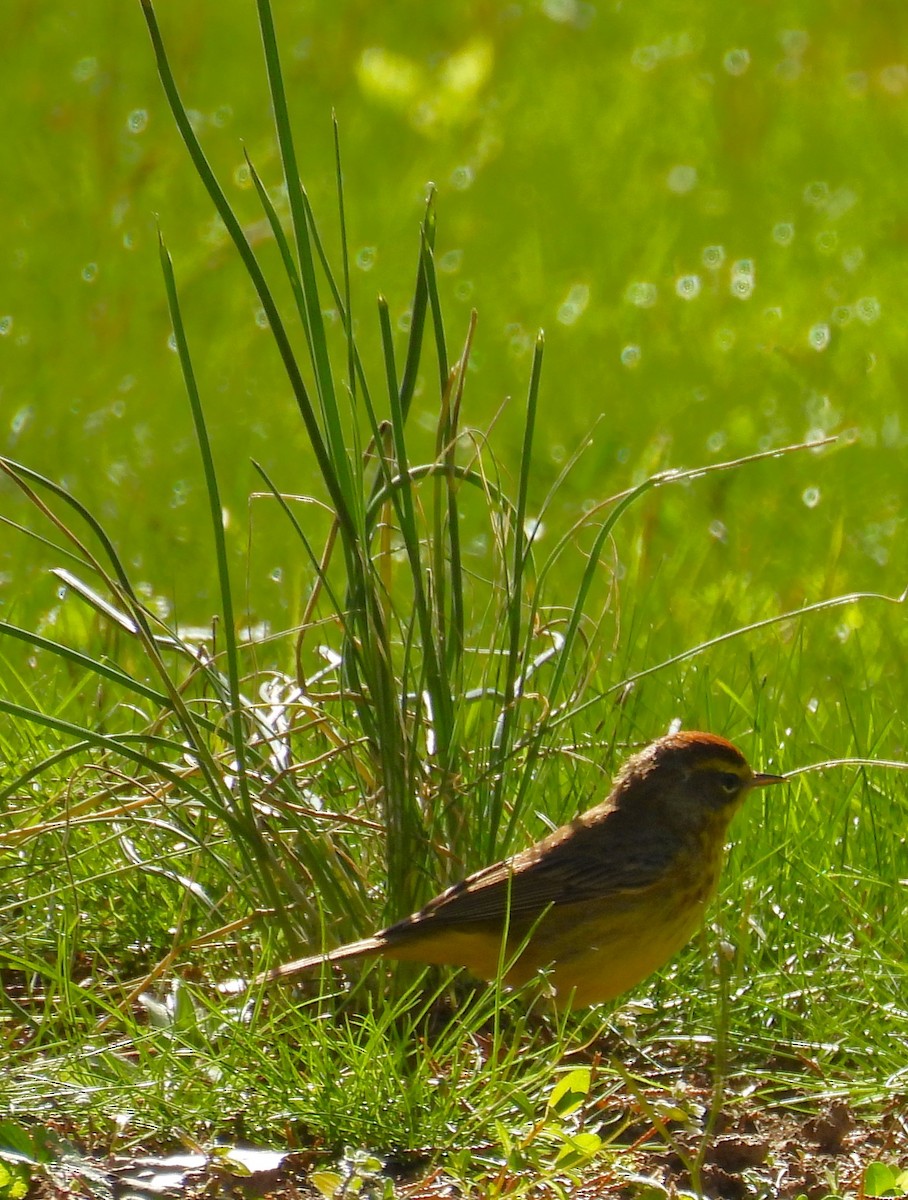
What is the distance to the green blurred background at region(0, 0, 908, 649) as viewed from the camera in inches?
298

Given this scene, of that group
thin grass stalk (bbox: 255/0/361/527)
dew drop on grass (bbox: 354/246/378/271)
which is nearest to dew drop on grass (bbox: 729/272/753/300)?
dew drop on grass (bbox: 354/246/378/271)

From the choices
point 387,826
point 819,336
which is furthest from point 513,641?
point 819,336

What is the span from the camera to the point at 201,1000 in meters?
3.65

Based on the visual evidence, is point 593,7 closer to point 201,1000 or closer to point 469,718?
point 469,718

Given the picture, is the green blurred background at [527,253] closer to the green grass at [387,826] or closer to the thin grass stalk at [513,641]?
the green grass at [387,826]

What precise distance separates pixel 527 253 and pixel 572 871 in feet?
22.2

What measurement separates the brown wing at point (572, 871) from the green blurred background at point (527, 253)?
5.17ft

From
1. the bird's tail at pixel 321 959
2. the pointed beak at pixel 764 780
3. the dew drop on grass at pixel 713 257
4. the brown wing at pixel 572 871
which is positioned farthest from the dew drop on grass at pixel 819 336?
the bird's tail at pixel 321 959

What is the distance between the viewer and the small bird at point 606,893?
3754 mm

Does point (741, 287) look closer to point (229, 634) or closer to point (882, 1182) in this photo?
point (229, 634)

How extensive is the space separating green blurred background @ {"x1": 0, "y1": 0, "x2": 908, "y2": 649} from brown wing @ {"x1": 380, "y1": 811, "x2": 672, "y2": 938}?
158 cm

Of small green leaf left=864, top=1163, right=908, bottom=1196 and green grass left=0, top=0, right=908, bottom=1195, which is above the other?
green grass left=0, top=0, right=908, bottom=1195

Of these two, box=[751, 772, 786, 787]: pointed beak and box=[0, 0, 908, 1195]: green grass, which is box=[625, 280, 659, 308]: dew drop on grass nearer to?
box=[0, 0, 908, 1195]: green grass

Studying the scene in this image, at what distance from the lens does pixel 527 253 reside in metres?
10.3
